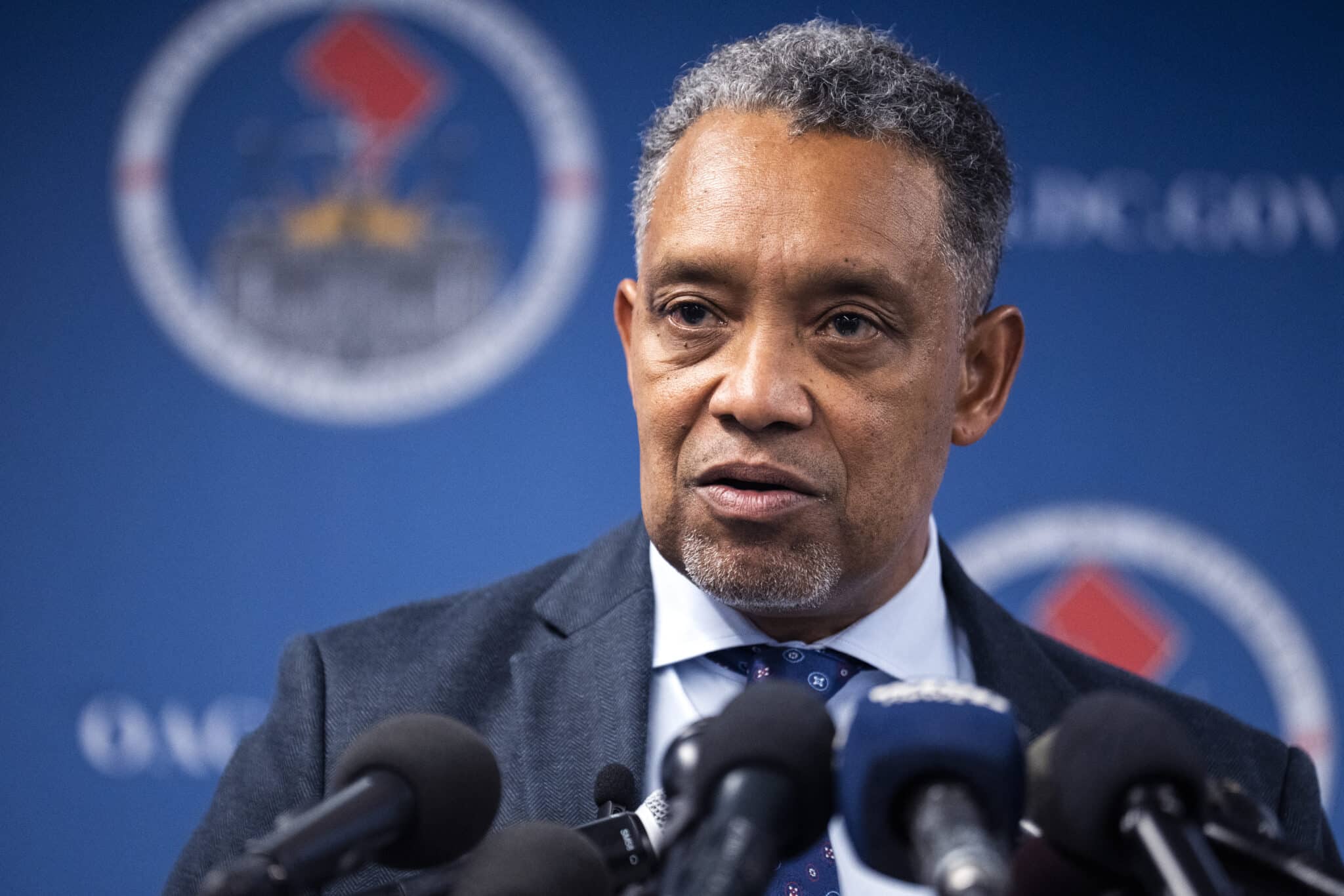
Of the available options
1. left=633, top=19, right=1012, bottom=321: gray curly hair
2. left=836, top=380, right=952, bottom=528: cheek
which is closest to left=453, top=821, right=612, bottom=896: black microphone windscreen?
left=836, top=380, right=952, bottom=528: cheek

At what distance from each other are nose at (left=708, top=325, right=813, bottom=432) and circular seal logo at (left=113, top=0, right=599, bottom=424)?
1362mm

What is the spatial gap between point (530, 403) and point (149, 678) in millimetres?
931

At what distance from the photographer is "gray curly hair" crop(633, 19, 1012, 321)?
1.67 m

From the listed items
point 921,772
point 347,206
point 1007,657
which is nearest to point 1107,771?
point 921,772

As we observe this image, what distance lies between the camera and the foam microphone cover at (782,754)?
0.80 meters

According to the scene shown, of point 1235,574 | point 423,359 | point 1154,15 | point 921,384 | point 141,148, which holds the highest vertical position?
point 1154,15

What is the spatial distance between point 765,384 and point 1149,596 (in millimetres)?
1755

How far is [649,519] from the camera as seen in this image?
66.2 inches

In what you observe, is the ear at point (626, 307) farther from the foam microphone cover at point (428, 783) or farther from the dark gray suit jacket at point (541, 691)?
the foam microphone cover at point (428, 783)

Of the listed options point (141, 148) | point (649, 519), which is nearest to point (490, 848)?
point (649, 519)

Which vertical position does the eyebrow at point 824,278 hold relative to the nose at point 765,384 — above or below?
above

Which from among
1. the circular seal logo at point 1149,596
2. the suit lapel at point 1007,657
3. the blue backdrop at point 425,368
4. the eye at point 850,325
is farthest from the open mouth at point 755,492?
the circular seal logo at point 1149,596

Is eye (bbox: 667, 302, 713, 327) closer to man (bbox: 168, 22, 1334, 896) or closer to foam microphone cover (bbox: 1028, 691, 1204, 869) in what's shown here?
man (bbox: 168, 22, 1334, 896)

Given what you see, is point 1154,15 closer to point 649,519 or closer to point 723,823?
point 649,519
